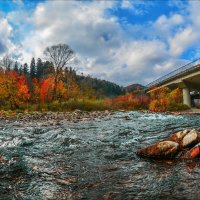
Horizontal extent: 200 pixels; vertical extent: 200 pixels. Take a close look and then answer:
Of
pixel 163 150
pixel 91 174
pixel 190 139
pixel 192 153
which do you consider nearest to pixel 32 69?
pixel 190 139

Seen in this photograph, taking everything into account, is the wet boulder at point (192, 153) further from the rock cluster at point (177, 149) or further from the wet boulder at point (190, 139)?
the wet boulder at point (190, 139)

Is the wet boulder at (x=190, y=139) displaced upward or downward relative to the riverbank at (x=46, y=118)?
downward

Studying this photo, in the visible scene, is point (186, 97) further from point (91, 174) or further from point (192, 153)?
point (91, 174)

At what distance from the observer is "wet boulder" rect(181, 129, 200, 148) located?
9172mm

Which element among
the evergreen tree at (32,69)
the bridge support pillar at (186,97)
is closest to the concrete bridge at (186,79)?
the bridge support pillar at (186,97)

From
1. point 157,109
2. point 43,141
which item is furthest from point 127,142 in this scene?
point 157,109

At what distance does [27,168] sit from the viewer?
811 cm

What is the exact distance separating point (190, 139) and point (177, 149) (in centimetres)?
69

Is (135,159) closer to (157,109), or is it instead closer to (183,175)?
(183,175)

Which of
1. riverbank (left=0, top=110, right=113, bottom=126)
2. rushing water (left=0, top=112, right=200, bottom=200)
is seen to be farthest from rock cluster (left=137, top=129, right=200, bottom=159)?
riverbank (left=0, top=110, right=113, bottom=126)

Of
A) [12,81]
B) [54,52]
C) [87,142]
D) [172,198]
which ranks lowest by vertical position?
[172,198]

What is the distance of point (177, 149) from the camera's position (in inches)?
350

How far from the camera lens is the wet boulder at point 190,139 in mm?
9172

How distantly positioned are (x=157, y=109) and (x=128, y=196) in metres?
37.0
